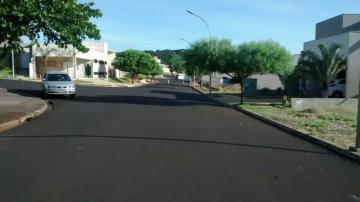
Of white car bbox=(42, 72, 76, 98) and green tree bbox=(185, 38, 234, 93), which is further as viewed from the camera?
green tree bbox=(185, 38, 234, 93)

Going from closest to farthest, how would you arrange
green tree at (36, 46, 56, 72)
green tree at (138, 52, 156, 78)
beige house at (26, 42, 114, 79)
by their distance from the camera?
green tree at (36, 46, 56, 72), beige house at (26, 42, 114, 79), green tree at (138, 52, 156, 78)

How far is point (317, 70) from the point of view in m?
32.7

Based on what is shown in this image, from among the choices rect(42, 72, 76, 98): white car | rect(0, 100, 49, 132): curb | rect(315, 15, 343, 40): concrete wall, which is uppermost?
rect(315, 15, 343, 40): concrete wall

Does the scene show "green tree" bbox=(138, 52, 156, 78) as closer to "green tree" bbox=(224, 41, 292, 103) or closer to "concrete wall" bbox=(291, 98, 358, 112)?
"green tree" bbox=(224, 41, 292, 103)

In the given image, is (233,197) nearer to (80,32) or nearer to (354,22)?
(80,32)

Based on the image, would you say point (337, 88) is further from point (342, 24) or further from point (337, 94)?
point (342, 24)

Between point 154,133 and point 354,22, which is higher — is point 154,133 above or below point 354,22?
below

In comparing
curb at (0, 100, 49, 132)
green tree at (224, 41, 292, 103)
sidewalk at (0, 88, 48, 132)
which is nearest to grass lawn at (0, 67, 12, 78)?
green tree at (224, 41, 292, 103)

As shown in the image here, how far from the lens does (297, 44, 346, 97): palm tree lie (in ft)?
106

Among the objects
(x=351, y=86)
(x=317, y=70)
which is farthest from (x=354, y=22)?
(x=317, y=70)

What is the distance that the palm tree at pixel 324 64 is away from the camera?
32438 millimetres

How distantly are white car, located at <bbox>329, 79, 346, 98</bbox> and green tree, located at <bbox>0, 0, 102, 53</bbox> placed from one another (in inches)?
919

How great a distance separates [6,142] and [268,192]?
7.50 meters

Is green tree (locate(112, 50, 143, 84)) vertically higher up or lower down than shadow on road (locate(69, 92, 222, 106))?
higher up
